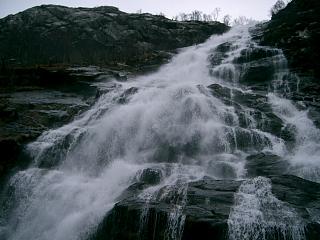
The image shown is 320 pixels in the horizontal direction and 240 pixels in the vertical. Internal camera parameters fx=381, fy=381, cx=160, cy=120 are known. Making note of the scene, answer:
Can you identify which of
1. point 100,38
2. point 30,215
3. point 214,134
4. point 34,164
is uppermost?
point 100,38

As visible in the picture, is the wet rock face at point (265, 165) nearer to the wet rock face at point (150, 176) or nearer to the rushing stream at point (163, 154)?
the rushing stream at point (163, 154)

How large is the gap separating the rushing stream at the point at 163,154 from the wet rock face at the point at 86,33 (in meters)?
25.7

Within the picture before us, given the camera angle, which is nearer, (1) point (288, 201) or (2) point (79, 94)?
(1) point (288, 201)

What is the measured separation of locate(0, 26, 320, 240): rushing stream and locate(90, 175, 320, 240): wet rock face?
13cm

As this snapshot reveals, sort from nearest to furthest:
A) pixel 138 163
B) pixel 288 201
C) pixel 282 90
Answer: pixel 288 201, pixel 138 163, pixel 282 90

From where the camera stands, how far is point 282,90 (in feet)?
94.9

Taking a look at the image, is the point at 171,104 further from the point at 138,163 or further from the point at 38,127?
the point at 38,127

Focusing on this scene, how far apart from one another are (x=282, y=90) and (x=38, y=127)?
1797 cm

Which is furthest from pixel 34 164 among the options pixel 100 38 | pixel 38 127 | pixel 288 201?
pixel 100 38

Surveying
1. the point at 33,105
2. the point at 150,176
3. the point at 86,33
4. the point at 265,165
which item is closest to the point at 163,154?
the point at 150,176

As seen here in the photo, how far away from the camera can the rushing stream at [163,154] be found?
14.4 meters

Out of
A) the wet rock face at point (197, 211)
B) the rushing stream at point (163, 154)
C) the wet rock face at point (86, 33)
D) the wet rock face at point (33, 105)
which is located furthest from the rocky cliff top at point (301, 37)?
the wet rock face at point (197, 211)

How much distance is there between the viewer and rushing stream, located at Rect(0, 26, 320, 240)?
568 inches

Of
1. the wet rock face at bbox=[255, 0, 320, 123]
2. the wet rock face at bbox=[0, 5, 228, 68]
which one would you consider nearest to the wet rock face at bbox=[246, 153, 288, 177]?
the wet rock face at bbox=[255, 0, 320, 123]
